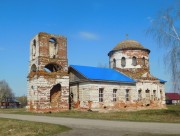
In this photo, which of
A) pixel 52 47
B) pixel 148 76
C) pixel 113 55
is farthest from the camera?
pixel 113 55

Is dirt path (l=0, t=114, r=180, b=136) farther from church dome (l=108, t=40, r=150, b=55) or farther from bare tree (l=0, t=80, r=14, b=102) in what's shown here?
bare tree (l=0, t=80, r=14, b=102)

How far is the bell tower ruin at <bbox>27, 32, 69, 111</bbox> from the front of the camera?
2859 centimetres

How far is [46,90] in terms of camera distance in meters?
28.9

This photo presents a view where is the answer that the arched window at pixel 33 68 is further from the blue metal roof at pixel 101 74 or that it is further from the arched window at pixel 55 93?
the blue metal roof at pixel 101 74

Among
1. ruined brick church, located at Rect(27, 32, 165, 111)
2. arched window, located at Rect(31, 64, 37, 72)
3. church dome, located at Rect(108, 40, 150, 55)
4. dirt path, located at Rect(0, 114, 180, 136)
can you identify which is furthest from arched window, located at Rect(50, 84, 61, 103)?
dirt path, located at Rect(0, 114, 180, 136)

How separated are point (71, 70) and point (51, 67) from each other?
2.57m

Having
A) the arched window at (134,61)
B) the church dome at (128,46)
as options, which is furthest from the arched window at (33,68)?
the arched window at (134,61)

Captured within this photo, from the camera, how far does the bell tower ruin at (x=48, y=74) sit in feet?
93.8

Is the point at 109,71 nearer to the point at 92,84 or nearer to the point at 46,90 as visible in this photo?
the point at 92,84

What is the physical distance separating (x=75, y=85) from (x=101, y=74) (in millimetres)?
3644

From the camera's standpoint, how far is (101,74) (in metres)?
32.9

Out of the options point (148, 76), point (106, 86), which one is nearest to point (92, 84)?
point (106, 86)

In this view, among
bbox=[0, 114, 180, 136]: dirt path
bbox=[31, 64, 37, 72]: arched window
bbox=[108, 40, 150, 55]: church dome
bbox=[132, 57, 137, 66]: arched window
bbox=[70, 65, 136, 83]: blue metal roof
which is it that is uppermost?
bbox=[108, 40, 150, 55]: church dome

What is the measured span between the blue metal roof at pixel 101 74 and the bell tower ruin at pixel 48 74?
7.20 ft
